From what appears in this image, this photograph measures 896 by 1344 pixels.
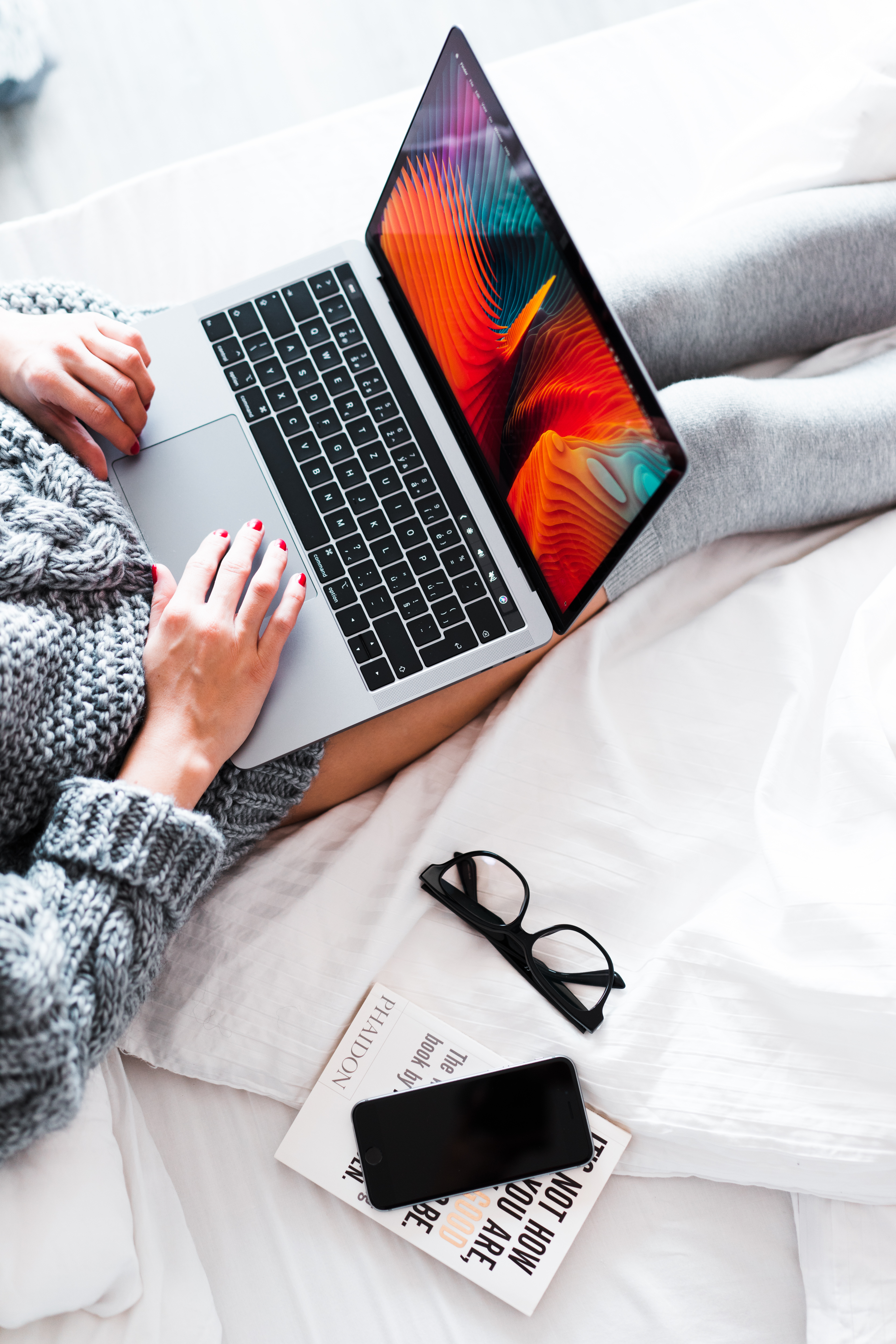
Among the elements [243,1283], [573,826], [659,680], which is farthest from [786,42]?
[243,1283]

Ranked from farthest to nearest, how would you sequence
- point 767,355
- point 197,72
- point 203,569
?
point 197,72
point 767,355
point 203,569

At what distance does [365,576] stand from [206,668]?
5.8 inches

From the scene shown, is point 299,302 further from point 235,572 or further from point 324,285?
point 235,572

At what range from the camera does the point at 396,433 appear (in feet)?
2.48

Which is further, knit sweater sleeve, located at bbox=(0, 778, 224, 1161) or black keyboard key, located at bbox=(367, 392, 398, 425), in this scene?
black keyboard key, located at bbox=(367, 392, 398, 425)

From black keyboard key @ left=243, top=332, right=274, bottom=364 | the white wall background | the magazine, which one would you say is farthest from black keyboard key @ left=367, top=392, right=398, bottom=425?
the white wall background

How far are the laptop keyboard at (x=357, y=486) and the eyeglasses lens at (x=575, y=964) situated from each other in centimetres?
27

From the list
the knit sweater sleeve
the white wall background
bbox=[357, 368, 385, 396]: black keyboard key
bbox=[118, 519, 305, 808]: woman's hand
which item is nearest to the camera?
the knit sweater sleeve

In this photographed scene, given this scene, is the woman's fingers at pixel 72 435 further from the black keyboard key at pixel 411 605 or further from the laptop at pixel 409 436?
the black keyboard key at pixel 411 605

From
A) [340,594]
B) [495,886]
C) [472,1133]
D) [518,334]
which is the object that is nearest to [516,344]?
[518,334]

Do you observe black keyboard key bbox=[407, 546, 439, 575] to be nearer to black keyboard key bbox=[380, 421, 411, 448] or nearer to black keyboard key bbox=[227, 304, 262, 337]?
black keyboard key bbox=[380, 421, 411, 448]

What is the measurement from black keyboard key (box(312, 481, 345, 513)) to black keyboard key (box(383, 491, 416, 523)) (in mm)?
37

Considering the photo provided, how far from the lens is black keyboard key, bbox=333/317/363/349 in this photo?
78 cm

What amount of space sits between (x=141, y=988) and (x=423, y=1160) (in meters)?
0.27
